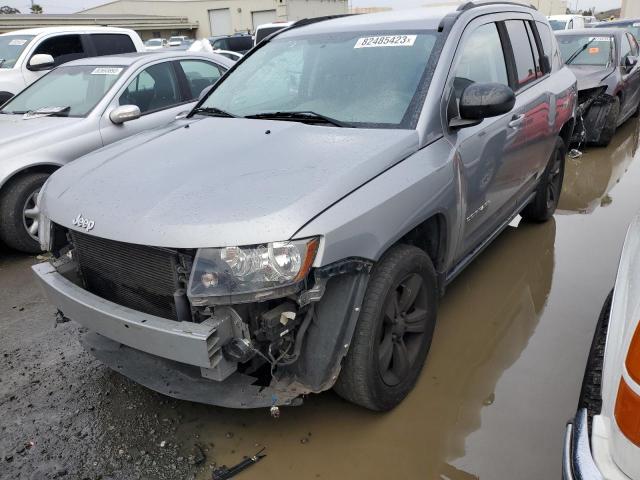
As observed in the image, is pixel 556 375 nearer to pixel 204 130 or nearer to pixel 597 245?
pixel 597 245

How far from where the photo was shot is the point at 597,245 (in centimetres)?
435

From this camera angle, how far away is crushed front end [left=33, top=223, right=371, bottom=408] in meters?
1.96

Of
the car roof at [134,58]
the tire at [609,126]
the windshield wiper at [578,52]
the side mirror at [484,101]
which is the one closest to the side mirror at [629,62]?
the windshield wiper at [578,52]

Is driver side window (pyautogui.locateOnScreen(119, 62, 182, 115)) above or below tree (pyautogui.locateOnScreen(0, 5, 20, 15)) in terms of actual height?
below

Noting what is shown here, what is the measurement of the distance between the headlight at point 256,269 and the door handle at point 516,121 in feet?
Result: 6.86

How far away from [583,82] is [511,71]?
179 inches

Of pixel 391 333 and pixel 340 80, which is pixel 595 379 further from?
pixel 340 80

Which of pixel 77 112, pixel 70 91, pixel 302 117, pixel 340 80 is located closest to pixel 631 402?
pixel 302 117

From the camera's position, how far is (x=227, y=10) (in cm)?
4312

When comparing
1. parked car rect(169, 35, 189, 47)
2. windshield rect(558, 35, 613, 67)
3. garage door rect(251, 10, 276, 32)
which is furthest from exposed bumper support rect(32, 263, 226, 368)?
garage door rect(251, 10, 276, 32)

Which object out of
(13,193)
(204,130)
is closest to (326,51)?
(204,130)

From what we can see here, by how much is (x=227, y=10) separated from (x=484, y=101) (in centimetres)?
4533

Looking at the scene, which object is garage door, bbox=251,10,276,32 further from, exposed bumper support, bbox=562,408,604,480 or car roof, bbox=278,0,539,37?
exposed bumper support, bbox=562,408,604,480

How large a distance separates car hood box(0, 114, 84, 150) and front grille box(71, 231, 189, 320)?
109 inches
